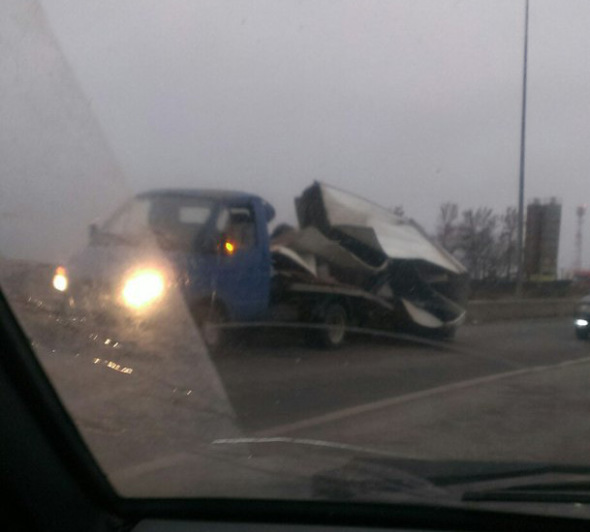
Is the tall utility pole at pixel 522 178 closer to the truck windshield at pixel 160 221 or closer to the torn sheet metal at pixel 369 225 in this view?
the torn sheet metal at pixel 369 225

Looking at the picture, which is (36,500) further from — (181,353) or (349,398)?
(349,398)

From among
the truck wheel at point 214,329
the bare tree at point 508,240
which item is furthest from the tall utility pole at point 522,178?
the truck wheel at point 214,329

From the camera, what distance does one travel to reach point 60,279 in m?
5.38

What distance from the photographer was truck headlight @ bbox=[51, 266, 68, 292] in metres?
5.28

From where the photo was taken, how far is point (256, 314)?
7.03m

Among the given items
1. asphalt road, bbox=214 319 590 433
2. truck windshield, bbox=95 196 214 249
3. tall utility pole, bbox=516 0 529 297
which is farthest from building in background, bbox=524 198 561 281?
truck windshield, bbox=95 196 214 249

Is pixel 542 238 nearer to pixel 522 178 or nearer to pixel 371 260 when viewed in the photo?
pixel 522 178

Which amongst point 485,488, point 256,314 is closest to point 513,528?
point 485,488

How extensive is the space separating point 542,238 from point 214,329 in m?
2.16

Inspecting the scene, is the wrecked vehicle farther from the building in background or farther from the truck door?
the building in background

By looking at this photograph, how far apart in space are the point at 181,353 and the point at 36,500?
2041 millimetres

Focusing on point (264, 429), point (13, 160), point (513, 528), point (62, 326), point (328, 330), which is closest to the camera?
point (513, 528)

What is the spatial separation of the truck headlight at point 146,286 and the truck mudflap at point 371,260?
85 cm

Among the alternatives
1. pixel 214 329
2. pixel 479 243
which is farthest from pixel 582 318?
pixel 214 329
